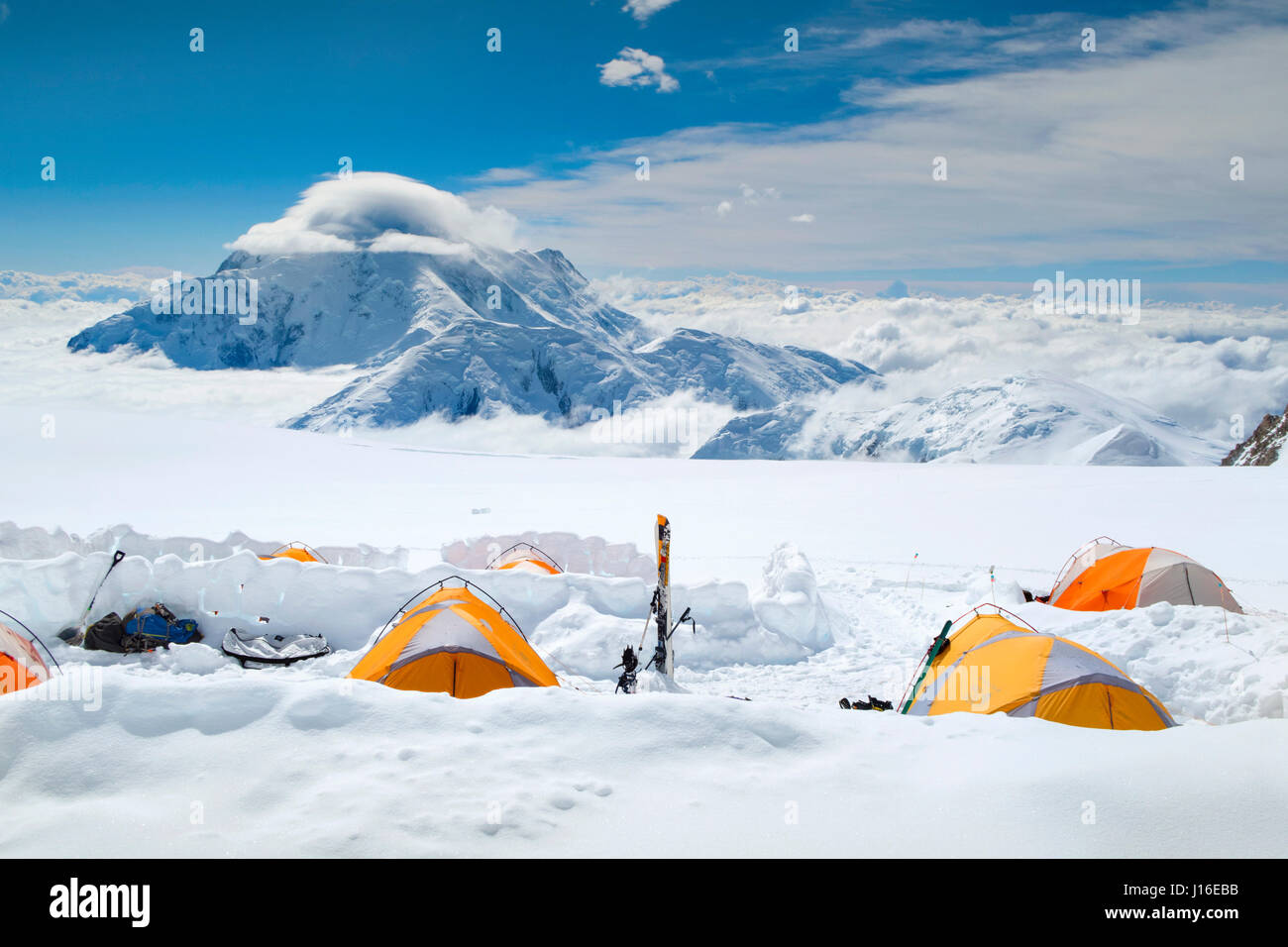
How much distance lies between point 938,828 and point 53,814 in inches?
173

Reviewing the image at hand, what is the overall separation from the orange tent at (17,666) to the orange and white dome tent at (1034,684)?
9.83 metres

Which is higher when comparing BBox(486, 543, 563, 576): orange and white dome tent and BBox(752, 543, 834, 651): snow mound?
BBox(486, 543, 563, 576): orange and white dome tent

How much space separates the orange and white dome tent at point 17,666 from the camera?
7.97 m

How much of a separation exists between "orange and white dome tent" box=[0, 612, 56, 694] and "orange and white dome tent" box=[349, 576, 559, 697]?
10.9ft

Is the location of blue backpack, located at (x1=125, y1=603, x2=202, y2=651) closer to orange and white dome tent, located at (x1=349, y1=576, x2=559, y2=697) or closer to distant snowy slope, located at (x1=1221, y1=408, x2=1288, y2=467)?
orange and white dome tent, located at (x1=349, y1=576, x2=559, y2=697)

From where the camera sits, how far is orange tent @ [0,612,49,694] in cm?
797

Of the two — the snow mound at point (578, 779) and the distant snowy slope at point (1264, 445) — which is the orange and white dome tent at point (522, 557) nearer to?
the snow mound at point (578, 779)

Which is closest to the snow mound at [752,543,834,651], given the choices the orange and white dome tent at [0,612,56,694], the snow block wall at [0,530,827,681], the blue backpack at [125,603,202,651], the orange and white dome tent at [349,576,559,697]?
the snow block wall at [0,530,827,681]

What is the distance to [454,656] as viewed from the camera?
8.51 metres

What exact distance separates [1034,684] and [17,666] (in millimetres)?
11239

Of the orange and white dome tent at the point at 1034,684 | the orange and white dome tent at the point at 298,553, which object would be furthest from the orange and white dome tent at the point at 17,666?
the orange and white dome tent at the point at 1034,684

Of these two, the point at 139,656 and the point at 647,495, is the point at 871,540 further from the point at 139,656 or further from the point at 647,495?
the point at 139,656

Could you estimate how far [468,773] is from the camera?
409cm
